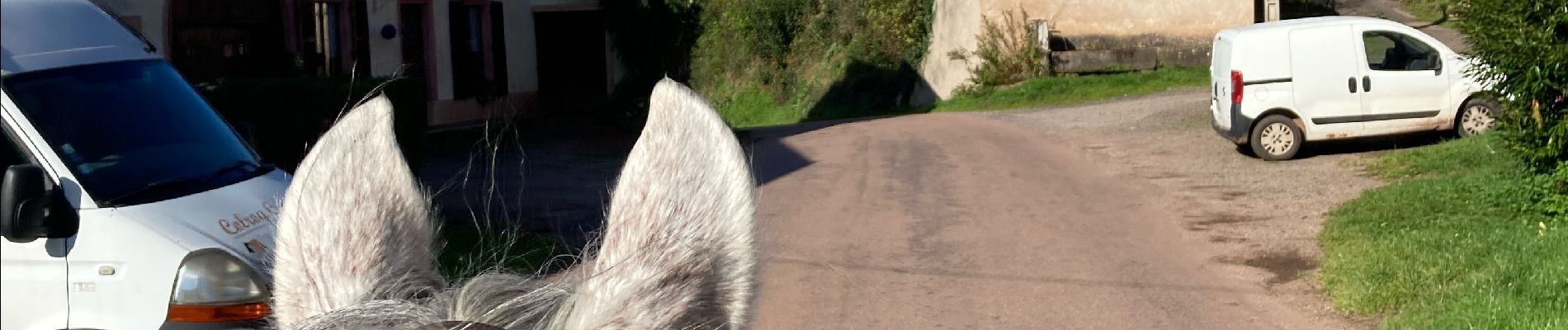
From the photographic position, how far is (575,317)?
1.49 m

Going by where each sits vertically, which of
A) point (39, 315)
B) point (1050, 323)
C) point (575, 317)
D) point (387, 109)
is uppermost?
point (387, 109)

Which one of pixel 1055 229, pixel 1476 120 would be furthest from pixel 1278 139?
pixel 1055 229

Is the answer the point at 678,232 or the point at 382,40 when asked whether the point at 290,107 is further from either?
the point at 382,40

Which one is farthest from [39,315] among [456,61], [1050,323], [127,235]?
[456,61]

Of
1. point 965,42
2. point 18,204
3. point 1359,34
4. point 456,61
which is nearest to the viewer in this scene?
point 18,204

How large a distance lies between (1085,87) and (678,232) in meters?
21.7

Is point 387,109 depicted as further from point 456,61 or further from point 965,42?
point 965,42

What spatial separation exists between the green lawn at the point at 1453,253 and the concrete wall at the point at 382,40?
1372cm

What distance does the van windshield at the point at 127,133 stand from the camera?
5.21 metres

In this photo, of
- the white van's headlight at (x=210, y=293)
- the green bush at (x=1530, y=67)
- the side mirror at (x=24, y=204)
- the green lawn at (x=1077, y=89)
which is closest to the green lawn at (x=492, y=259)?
the side mirror at (x=24, y=204)

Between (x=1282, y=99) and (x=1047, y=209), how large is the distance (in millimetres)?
3838

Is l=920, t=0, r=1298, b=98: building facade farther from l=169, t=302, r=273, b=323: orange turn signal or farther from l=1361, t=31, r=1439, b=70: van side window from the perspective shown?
l=169, t=302, r=273, b=323: orange turn signal

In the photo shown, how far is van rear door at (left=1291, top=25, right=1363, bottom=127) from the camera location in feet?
46.0

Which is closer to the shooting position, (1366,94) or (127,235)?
(127,235)
